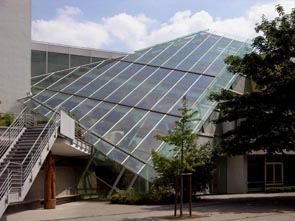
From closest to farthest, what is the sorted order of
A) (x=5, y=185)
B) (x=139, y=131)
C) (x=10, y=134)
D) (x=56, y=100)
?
(x=5, y=185) < (x=10, y=134) < (x=139, y=131) < (x=56, y=100)

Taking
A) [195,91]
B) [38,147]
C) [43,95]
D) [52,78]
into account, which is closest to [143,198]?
Answer: [38,147]

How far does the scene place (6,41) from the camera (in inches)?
1366

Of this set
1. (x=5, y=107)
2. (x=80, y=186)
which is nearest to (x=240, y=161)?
(x=80, y=186)

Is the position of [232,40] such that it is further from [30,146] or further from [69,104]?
[30,146]

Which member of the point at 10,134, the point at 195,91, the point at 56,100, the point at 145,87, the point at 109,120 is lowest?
the point at 10,134

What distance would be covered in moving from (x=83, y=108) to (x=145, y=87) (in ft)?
15.0

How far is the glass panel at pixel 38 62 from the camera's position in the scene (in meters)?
40.9

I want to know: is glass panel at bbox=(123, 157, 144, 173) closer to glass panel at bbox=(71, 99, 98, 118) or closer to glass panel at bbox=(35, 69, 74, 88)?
glass panel at bbox=(71, 99, 98, 118)

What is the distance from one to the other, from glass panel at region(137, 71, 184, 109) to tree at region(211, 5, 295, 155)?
689cm

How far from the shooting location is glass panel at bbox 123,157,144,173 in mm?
25094

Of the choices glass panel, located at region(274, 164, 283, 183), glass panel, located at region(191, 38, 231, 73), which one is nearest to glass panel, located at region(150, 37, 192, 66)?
glass panel, located at region(191, 38, 231, 73)

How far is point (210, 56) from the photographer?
1459 inches

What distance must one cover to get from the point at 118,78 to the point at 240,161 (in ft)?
34.3

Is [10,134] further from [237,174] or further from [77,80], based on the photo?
[77,80]
